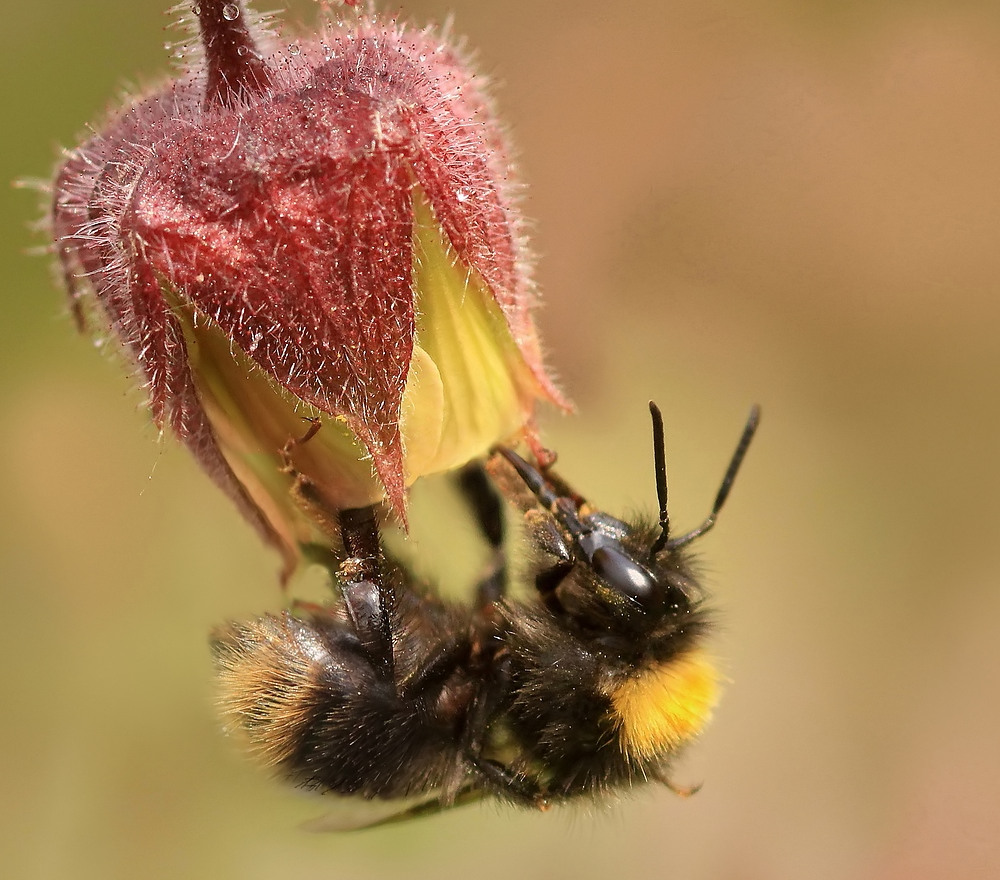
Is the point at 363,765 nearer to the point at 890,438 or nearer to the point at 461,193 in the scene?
the point at 461,193

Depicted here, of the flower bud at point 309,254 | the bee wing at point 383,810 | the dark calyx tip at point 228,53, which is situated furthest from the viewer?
the bee wing at point 383,810

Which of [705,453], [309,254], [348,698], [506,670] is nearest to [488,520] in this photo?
[506,670]

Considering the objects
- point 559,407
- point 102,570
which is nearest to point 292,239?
point 559,407

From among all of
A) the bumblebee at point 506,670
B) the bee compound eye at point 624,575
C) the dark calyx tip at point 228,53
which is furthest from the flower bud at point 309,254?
the bee compound eye at point 624,575

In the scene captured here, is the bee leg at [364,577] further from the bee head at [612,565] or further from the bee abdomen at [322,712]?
the bee head at [612,565]

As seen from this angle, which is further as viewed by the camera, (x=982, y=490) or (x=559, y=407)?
(x=982, y=490)

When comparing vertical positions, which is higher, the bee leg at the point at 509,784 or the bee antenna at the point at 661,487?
the bee antenna at the point at 661,487

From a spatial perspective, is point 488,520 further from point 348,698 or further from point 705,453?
point 705,453
